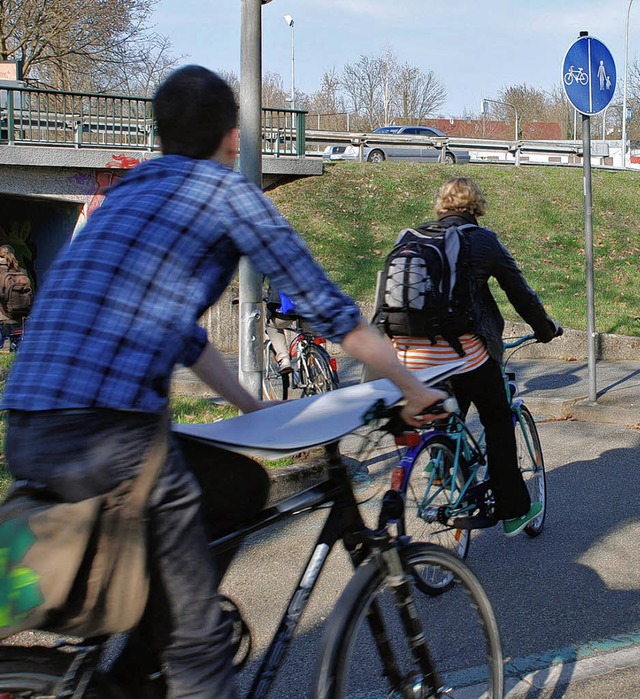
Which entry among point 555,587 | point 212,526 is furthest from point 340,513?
point 555,587

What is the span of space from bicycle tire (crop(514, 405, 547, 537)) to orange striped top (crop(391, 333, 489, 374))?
2.43 feet

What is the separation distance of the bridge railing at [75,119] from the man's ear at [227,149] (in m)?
14.8

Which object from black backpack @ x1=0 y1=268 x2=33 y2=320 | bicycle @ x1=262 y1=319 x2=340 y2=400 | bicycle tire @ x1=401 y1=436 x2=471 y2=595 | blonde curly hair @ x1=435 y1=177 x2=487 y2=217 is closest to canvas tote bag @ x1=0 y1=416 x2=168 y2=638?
bicycle tire @ x1=401 y1=436 x2=471 y2=595

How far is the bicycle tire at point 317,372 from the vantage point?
8922 millimetres

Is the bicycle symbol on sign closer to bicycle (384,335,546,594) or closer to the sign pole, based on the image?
the sign pole

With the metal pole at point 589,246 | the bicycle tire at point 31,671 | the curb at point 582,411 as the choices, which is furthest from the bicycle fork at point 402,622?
the metal pole at point 589,246

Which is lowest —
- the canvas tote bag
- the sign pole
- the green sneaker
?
the green sneaker

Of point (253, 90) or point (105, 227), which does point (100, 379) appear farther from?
point (253, 90)

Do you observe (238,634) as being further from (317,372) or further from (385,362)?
(317,372)

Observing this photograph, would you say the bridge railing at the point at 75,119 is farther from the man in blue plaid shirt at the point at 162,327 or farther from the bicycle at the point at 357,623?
the man in blue plaid shirt at the point at 162,327

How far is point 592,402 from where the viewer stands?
29.2ft

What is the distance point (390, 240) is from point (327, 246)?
1.26 m

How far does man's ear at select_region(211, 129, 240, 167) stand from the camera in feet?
7.23

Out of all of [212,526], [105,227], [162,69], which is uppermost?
[162,69]
